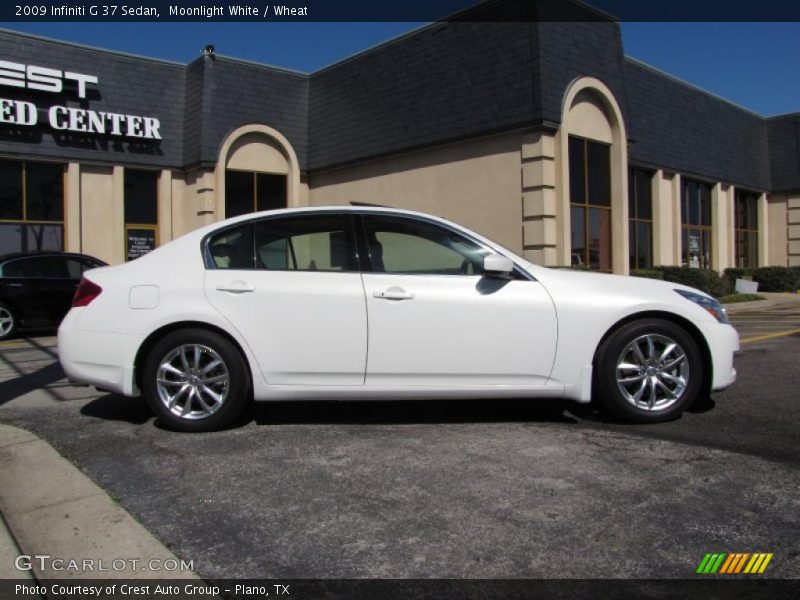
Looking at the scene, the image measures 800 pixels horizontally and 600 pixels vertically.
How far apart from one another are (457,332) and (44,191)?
15.0 metres

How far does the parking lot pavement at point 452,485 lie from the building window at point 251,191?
13233 millimetres

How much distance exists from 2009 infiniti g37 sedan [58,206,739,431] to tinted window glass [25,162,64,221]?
522 inches

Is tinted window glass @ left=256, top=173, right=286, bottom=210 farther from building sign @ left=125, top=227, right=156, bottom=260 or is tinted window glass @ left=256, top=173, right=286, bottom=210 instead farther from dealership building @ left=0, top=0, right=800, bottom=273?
building sign @ left=125, top=227, right=156, bottom=260

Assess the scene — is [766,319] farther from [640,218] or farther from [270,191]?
[270,191]

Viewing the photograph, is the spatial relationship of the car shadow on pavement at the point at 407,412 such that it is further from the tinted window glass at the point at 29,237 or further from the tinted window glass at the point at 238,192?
the tinted window glass at the point at 238,192

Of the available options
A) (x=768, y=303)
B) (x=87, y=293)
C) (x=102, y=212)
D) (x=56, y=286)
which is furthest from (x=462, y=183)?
(x=87, y=293)

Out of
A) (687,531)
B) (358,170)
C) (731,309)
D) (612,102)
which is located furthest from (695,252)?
(687,531)

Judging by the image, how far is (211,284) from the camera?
4.64 metres

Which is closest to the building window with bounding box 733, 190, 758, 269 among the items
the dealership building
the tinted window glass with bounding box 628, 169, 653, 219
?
the dealership building

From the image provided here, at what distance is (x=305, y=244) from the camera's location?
16.1 ft

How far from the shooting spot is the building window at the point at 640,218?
18.8 m

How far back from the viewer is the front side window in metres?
4.73

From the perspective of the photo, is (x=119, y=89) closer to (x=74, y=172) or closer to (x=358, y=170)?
(x=74, y=172)

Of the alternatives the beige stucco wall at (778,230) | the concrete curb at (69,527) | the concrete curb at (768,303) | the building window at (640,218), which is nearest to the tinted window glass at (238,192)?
the building window at (640,218)
